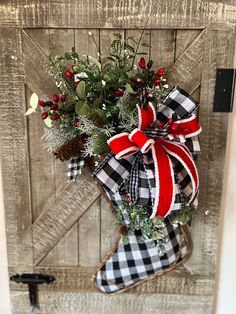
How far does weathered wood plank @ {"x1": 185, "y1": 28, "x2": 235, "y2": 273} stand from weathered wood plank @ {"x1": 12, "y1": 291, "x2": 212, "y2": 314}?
0.44 ft

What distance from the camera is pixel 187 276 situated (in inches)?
50.6

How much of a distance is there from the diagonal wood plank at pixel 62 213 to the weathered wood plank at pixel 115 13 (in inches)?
19.1

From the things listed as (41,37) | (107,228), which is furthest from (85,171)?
(41,37)

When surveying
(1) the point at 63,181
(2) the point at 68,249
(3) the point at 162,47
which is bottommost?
(2) the point at 68,249

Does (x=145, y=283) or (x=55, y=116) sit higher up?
(x=55, y=116)

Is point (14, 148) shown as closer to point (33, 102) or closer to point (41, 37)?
point (33, 102)

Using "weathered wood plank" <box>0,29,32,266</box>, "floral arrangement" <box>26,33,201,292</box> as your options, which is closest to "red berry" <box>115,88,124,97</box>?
"floral arrangement" <box>26,33,201,292</box>

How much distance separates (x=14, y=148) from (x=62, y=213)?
0.28 m

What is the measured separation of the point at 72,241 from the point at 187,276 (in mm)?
437

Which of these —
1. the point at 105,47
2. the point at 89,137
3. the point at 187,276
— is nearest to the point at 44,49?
the point at 105,47

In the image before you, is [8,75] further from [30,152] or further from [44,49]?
[30,152]

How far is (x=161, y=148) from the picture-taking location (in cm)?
98

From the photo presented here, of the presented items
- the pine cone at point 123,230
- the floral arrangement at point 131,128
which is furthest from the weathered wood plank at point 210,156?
the pine cone at point 123,230

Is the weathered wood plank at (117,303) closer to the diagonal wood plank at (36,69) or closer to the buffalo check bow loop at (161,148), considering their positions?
the buffalo check bow loop at (161,148)
